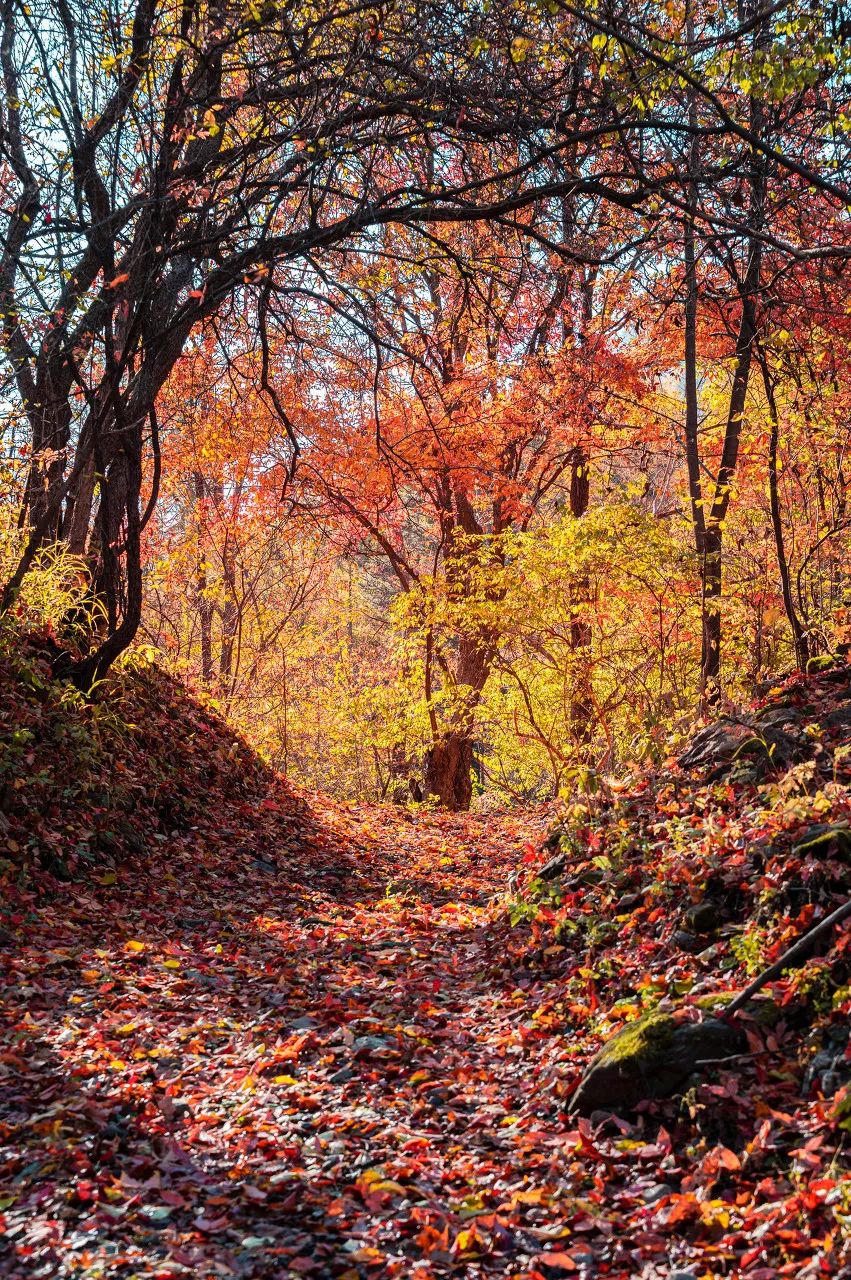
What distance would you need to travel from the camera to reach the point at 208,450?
11312mm

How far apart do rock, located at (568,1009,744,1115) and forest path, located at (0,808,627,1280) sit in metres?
0.18

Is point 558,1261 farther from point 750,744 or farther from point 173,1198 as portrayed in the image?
point 750,744

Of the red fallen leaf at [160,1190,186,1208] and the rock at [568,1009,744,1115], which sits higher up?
the rock at [568,1009,744,1115]

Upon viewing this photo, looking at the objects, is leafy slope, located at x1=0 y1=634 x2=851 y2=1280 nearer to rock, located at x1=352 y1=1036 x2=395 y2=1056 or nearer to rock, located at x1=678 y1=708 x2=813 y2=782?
rock, located at x1=352 y1=1036 x2=395 y2=1056

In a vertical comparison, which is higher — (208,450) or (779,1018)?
(208,450)

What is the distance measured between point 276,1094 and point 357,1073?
37cm

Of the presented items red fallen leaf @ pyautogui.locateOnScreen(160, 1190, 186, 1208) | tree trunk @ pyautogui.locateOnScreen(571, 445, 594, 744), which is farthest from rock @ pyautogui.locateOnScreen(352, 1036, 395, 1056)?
tree trunk @ pyautogui.locateOnScreen(571, 445, 594, 744)

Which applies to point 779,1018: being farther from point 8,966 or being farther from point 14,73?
point 14,73

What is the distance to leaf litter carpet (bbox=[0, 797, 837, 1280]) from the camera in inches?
107

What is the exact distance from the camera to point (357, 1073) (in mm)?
3955

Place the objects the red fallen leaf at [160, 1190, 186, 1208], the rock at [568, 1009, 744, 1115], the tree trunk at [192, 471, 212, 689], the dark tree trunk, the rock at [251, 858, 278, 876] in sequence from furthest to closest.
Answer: the dark tree trunk < the tree trunk at [192, 471, 212, 689] < the rock at [251, 858, 278, 876] < the rock at [568, 1009, 744, 1115] < the red fallen leaf at [160, 1190, 186, 1208]

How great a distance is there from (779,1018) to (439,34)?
5.76 m

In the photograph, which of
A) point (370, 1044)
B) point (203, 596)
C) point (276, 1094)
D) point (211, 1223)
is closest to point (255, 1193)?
point (211, 1223)

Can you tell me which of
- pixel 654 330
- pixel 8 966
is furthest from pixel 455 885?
pixel 654 330
